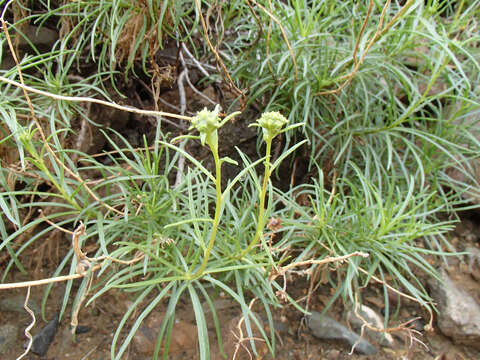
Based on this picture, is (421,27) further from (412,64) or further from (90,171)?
(90,171)

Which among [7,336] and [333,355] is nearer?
[7,336]

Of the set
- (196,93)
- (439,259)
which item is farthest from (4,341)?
(439,259)

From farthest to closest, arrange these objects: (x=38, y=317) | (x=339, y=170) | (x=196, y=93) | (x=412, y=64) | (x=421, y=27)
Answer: (x=412, y=64) < (x=196, y=93) < (x=339, y=170) < (x=421, y=27) < (x=38, y=317)

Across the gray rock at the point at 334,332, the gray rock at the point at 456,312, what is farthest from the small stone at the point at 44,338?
the gray rock at the point at 456,312

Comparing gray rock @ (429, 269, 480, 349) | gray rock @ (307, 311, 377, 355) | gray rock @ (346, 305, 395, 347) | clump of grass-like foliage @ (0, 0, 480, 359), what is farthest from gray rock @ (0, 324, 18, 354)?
gray rock @ (429, 269, 480, 349)

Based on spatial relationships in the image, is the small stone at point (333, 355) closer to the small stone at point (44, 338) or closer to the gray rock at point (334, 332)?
the gray rock at point (334, 332)

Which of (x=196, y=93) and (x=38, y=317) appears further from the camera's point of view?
(x=196, y=93)

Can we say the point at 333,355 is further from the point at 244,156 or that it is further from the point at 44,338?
the point at 44,338

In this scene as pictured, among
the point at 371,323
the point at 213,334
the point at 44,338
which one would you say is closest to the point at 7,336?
the point at 44,338
